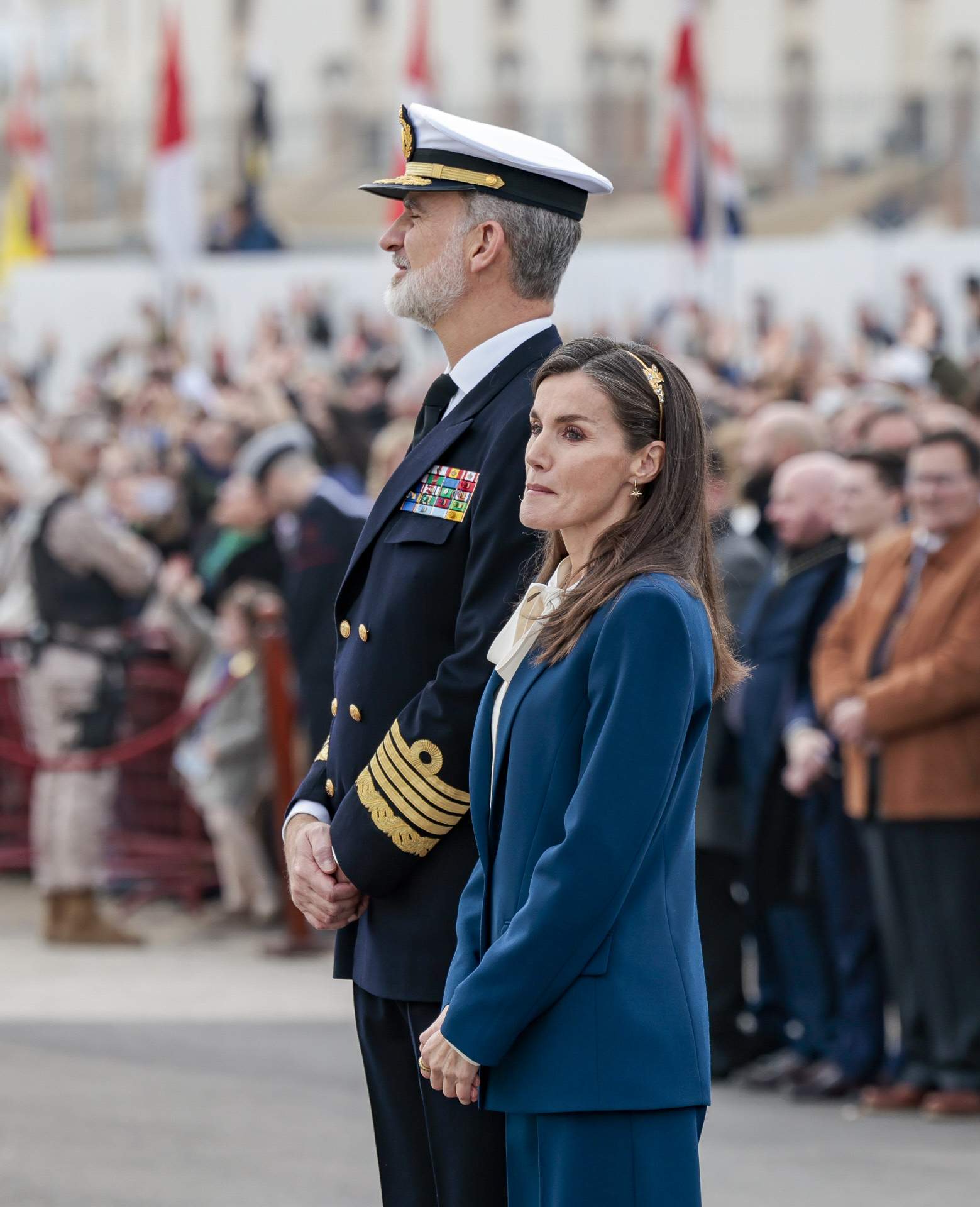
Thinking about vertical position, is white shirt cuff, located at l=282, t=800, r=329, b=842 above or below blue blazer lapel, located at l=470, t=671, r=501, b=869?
below

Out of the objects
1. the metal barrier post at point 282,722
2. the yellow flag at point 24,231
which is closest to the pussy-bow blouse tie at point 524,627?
the metal barrier post at point 282,722

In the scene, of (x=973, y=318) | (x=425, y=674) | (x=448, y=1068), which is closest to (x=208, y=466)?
(x=973, y=318)

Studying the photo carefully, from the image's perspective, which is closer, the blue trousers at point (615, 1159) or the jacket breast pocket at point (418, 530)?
the blue trousers at point (615, 1159)

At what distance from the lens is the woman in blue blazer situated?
118 inches

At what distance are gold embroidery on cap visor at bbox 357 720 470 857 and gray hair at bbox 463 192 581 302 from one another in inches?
30.5

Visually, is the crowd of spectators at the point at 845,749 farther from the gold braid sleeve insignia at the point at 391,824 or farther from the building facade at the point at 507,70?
the building facade at the point at 507,70

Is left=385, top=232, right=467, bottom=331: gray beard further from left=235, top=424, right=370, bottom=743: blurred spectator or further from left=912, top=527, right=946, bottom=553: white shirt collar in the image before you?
left=235, top=424, right=370, bottom=743: blurred spectator

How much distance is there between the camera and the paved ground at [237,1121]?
5676 millimetres

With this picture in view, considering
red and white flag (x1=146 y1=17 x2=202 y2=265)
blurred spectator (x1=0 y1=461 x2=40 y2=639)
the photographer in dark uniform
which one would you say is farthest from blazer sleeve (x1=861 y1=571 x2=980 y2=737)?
red and white flag (x1=146 y1=17 x2=202 y2=265)

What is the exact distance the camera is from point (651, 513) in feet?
10.4

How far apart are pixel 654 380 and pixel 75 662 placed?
635 cm

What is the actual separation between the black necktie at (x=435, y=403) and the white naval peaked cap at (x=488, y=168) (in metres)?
0.32

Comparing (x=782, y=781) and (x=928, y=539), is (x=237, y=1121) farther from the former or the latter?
(x=928, y=539)

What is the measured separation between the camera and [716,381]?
13.0 metres
